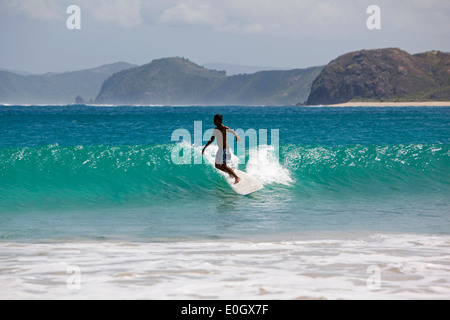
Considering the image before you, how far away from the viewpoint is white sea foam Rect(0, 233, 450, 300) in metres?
5.18

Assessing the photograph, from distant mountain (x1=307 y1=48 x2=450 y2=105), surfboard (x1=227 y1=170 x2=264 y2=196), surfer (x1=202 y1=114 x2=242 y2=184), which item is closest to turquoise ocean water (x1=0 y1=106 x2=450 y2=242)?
surfboard (x1=227 y1=170 x2=264 y2=196)

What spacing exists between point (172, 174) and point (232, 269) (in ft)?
32.0

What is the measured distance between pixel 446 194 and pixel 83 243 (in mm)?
9601

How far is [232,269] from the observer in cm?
603

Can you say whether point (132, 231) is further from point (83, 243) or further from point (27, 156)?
point (27, 156)

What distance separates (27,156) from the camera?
16.0 meters

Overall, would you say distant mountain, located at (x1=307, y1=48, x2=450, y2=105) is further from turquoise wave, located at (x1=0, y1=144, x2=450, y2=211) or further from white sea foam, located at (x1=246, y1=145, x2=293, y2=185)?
white sea foam, located at (x1=246, y1=145, x2=293, y2=185)

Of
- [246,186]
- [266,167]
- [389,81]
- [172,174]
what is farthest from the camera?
[389,81]

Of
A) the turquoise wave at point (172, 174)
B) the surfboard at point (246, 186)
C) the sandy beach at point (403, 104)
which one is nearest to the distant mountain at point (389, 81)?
the sandy beach at point (403, 104)

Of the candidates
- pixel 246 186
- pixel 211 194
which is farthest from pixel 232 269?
pixel 211 194

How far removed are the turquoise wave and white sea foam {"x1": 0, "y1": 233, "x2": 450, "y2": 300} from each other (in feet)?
17.2

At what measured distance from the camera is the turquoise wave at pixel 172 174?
13.2 meters

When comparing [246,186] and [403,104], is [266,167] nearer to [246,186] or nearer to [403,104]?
[246,186]
